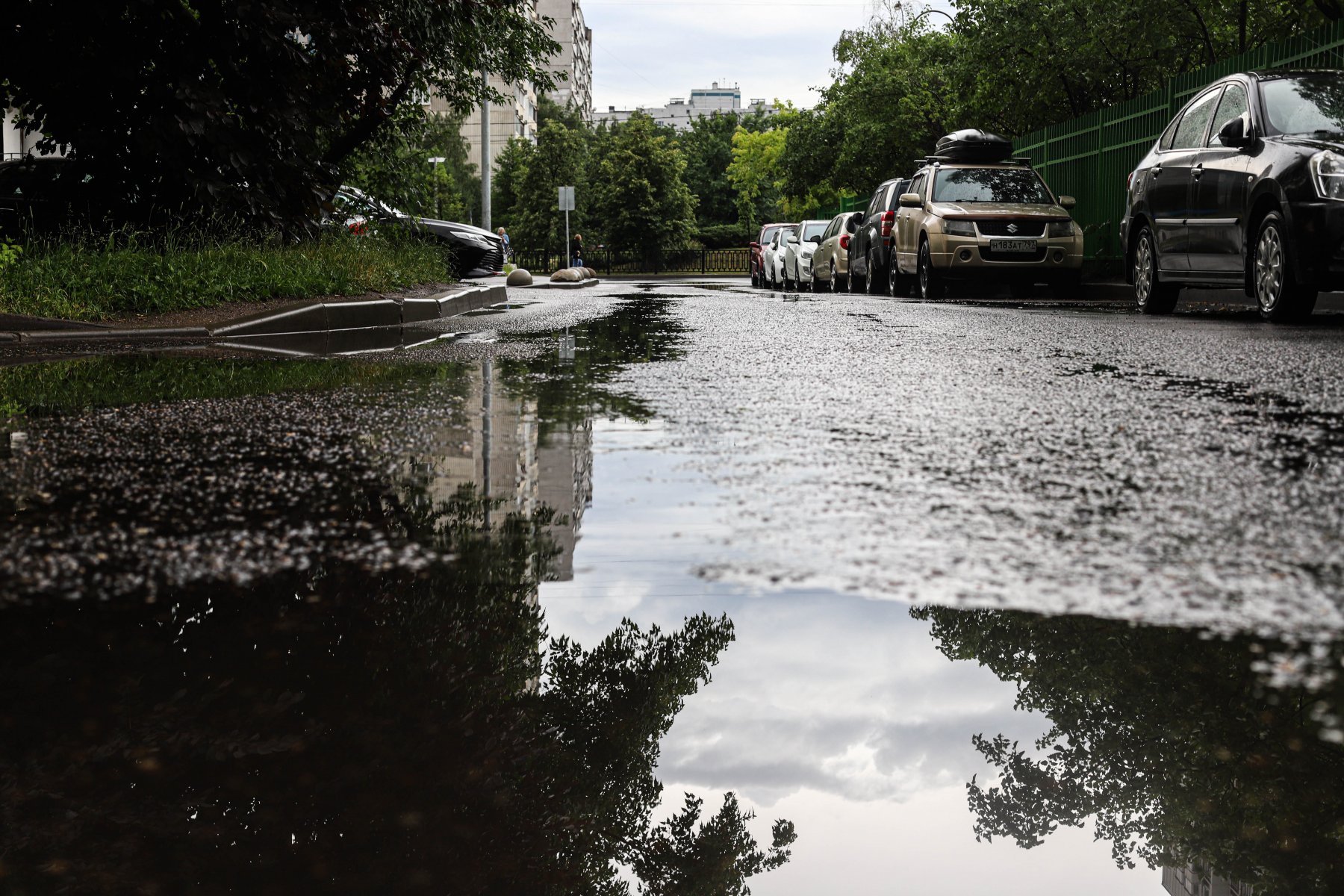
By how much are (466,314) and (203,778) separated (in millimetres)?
13727

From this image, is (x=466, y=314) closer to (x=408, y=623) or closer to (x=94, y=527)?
(x=94, y=527)

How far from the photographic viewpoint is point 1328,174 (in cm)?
1002

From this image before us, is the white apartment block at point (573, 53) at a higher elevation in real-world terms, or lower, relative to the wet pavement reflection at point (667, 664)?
higher

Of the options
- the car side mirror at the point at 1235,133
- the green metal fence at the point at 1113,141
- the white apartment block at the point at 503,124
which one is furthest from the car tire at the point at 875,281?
the white apartment block at the point at 503,124

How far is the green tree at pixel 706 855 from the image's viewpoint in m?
1.77

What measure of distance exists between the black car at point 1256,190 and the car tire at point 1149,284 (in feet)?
0.36

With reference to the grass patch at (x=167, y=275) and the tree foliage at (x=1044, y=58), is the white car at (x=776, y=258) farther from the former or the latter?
the grass patch at (x=167, y=275)

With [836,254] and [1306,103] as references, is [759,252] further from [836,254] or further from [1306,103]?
[1306,103]

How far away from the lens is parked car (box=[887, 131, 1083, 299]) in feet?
59.6

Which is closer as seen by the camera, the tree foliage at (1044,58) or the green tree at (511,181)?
the tree foliage at (1044,58)

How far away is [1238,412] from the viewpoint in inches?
221

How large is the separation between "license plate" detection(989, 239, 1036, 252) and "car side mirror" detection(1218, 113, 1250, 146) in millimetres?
7048

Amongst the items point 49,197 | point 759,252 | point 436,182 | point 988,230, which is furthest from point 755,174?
point 49,197

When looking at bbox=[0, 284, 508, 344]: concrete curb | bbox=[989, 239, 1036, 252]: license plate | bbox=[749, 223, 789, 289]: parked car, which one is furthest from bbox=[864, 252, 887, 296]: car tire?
bbox=[749, 223, 789, 289]: parked car
